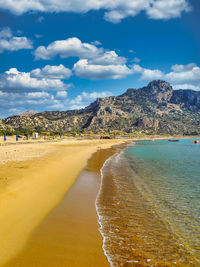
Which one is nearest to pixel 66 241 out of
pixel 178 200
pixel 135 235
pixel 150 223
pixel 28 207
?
pixel 135 235

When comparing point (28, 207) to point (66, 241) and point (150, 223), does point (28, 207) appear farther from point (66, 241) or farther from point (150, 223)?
point (150, 223)

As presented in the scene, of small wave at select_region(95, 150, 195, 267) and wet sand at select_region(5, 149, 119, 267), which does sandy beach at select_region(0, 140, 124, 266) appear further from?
small wave at select_region(95, 150, 195, 267)

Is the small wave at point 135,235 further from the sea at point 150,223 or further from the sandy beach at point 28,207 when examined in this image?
the sandy beach at point 28,207

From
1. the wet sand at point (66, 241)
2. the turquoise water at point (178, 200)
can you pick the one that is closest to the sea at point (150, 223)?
the turquoise water at point (178, 200)

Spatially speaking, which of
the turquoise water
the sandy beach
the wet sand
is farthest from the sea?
the sandy beach

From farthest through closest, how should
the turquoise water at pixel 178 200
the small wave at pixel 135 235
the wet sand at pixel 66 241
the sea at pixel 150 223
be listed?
the turquoise water at pixel 178 200, the sea at pixel 150 223, the small wave at pixel 135 235, the wet sand at pixel 66 241

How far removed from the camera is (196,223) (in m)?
8.03

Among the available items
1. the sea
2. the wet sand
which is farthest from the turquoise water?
the wet sand

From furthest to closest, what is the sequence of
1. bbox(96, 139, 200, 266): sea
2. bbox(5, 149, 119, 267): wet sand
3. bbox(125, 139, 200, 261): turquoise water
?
bbox(125, 139, 200, 261): turquoise water
bbox(96, 139, 200, 266): sea
bbox(5, 149, 119, 267): wet sand

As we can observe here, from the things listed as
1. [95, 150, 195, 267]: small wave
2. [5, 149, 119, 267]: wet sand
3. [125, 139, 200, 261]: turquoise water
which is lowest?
[125, 139, 200, 261]: turquoise water

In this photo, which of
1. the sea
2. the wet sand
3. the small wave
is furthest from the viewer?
the sea

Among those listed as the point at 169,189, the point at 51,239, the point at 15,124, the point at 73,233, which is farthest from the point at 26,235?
the point at 15,124

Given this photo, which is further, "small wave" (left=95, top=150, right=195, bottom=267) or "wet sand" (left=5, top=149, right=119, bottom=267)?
"small wave" (left=95, top=150, right=195, bottom=267)

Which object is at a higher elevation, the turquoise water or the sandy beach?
the sandy beach
